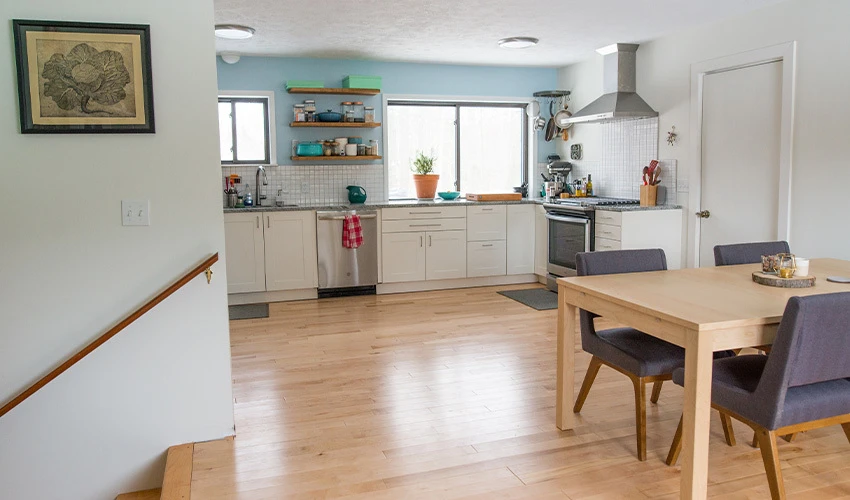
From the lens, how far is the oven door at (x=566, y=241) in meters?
6.02

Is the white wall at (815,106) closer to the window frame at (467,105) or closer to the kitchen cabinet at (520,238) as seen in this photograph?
the kitchen cabinet at (520,238)

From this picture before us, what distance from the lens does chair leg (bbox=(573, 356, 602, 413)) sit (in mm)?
3191

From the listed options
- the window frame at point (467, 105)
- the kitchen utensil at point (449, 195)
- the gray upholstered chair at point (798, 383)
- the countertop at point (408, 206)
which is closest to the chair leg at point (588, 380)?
the gray upholstered chair at point (798, 383)

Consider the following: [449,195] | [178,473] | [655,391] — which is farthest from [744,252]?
[449,195]

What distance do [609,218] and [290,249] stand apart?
2.95m

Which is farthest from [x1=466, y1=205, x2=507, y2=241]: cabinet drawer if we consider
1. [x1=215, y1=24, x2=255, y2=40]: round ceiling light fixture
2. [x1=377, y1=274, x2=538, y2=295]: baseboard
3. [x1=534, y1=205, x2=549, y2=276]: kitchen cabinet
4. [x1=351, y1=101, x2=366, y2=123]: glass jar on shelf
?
[x1=215, y1=24, x2=255, y2=40]: round ceiling light fixture

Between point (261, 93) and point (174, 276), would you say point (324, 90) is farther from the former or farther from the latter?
point (174, 276)

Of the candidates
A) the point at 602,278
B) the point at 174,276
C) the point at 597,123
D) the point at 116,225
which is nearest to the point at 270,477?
the point at 174,276

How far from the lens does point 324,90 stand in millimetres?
6527

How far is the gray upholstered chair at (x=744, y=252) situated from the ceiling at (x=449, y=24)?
1.96 m

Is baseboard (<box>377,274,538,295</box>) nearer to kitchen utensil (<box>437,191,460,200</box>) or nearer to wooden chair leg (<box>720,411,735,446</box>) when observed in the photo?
kitchen utensil (<box>437,191,460,200</box>)

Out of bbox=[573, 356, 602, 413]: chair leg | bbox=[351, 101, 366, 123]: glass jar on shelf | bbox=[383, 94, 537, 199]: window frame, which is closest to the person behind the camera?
bbox=[573, 356, 602, 413]: chair leg

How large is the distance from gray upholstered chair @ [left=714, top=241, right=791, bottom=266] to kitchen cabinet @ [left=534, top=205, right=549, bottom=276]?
3.19 m

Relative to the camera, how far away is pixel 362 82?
261 inches
